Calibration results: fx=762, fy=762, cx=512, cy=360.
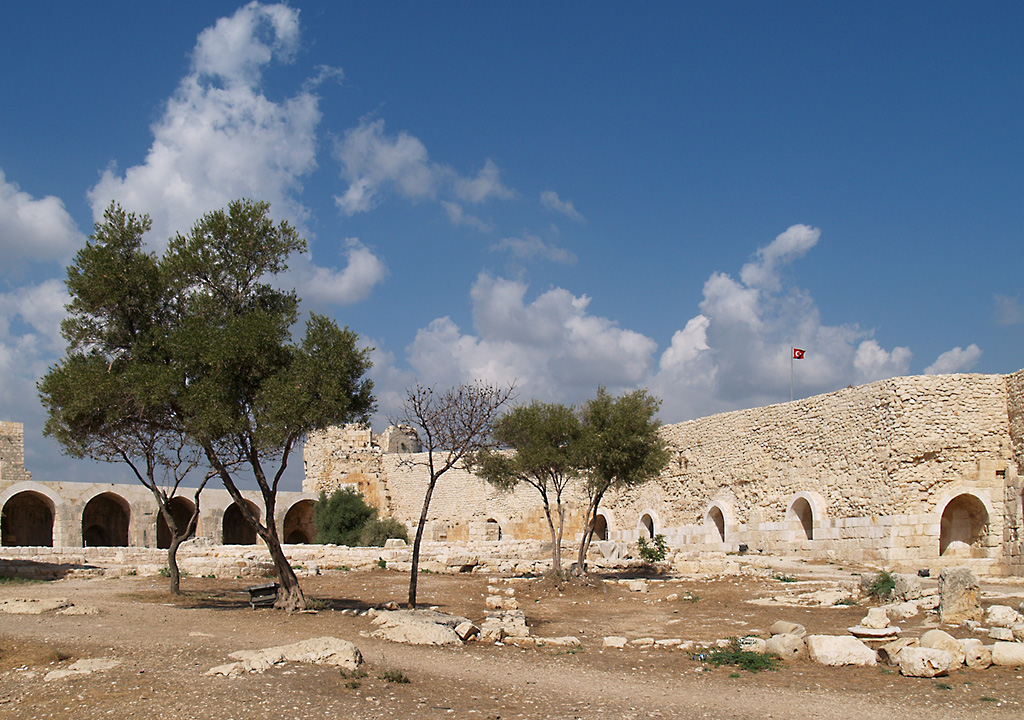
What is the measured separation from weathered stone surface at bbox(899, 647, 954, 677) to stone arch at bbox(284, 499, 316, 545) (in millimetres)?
35664

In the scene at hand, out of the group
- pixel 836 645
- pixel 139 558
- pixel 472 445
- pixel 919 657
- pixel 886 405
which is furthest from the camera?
pixel 139 558

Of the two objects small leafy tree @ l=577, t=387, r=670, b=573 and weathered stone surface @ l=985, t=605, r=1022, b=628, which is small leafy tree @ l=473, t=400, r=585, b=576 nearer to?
small leafy tree @ l=577, t=387, r=670, b=573

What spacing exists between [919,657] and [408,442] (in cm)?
4095

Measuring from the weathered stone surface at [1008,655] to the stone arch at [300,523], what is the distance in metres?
35.8

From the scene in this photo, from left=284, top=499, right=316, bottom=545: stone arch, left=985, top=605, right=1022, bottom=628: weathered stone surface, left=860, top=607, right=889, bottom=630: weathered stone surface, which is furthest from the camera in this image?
left=284, top=499, right=316, bottom=545: stone arch

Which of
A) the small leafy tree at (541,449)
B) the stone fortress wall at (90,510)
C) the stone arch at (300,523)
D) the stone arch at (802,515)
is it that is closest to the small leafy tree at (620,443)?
the small leafy tree at (541,449)

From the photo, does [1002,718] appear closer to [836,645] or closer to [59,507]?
[836,645]

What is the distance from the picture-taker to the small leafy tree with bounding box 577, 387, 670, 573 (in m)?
17.9

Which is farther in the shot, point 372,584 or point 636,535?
point 636,535

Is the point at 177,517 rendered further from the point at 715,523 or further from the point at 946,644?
the point at 946,644

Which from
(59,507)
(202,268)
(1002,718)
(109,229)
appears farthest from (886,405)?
(59,507)

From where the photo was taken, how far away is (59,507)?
28766mm

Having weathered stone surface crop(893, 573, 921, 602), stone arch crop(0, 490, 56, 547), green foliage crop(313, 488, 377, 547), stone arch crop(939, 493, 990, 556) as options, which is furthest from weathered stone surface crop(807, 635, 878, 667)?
stone arch crop(0, 490, 56, 547)

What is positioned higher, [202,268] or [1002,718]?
[202,268]
